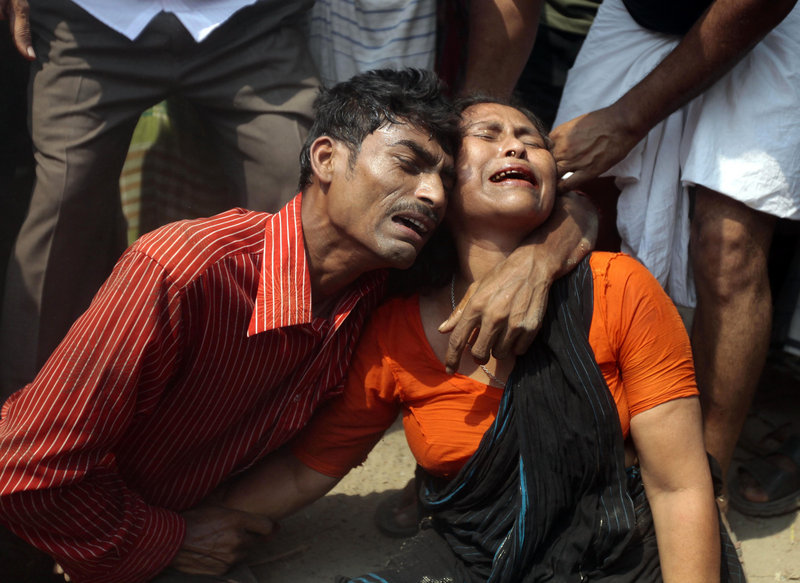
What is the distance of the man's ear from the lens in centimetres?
233

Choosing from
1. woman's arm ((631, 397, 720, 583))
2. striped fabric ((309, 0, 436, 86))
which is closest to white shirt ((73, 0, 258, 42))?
striped fabric ((309, 0, 436, 86))

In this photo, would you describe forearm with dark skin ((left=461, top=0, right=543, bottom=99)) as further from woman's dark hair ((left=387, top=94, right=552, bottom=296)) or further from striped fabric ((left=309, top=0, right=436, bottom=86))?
woman's dark hair ((left=387, top=94, right=552, bottom=296))

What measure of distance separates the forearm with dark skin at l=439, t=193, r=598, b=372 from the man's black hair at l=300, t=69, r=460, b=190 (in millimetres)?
380

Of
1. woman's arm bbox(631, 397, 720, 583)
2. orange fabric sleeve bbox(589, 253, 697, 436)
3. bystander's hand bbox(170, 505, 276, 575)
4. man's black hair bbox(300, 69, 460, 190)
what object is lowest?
bystander's hand bbox(170, 505, 276, 575)

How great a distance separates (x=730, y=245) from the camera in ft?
8.28

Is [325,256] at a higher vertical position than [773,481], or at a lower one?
higher

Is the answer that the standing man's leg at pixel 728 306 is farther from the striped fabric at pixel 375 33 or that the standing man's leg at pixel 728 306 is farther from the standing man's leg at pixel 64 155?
the standing man's leg at pixel 64 155

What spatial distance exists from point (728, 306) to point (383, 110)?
119 centimetres

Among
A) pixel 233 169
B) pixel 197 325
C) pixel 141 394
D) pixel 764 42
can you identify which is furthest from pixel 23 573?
pixel 764 42

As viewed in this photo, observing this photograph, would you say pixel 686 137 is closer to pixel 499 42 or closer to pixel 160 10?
pixel 499 42

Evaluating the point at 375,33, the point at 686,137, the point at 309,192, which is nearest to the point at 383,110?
the point at 309,192

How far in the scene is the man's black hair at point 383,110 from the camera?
231cm

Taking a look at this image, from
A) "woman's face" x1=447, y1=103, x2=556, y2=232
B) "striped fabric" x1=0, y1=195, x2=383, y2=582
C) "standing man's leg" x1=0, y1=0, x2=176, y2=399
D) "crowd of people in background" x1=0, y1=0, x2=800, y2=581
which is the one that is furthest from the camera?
"standing man's leg" x1=0, y1=0, x2=176, y2=399

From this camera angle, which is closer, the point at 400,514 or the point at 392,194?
the point at 392,194
